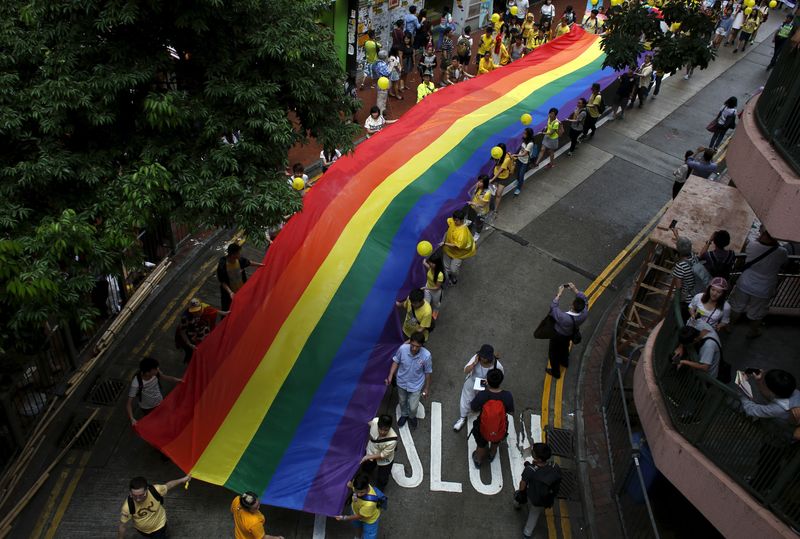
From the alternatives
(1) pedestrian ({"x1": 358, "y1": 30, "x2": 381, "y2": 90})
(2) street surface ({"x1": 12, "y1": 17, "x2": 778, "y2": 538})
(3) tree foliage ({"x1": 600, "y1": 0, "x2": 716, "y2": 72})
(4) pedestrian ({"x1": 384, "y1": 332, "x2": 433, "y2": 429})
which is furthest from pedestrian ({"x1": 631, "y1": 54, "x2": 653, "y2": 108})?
(4) pedestrian ({"x1": 384, "y1": 332, "x2": 433, "y2": 429})

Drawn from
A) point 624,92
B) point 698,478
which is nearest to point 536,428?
point 698,478

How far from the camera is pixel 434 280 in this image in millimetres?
10680

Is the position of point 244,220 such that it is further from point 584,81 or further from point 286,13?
point 584,81

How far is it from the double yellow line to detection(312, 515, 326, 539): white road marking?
9.46 ft

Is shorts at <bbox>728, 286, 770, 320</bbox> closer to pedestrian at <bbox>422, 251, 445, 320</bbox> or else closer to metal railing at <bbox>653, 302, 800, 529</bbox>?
metal railing at <bbox>653, 302, 800, 529</bbox>

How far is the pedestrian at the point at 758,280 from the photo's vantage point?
930 centimetres

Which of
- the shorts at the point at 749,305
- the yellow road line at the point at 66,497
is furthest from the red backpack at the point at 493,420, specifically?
the yellow road line at the point at 66,497

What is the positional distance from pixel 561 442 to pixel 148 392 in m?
5.80

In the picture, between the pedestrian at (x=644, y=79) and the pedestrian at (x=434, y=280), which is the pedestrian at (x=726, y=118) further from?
the pedestrian at (x=434, y=280)

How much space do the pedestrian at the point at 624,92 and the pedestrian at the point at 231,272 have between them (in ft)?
38.7

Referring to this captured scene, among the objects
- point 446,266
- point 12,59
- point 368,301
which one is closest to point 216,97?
point 12,59

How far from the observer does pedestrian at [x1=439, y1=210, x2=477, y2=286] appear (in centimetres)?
1135

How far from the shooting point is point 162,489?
744cm

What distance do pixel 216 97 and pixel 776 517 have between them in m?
6.97
